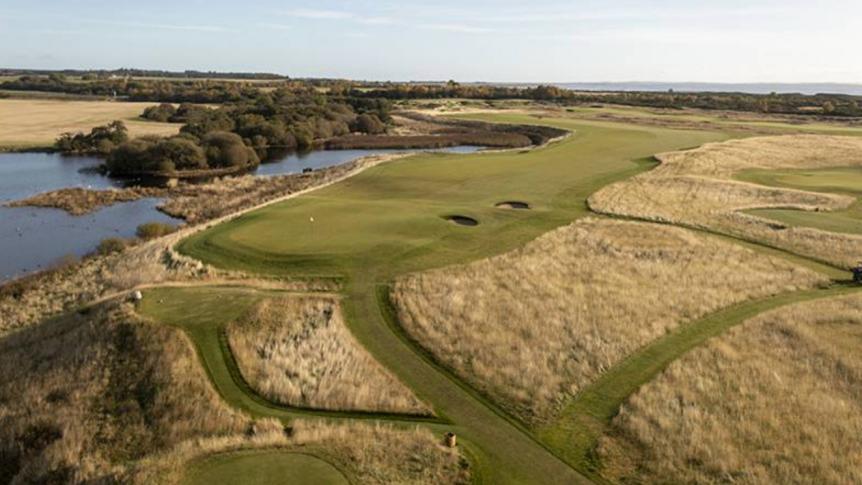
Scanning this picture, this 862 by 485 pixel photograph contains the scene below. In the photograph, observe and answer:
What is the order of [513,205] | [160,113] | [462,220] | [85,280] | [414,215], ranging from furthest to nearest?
[160,113]
[513,205]
[462,220]
[414,215]
[85,280]

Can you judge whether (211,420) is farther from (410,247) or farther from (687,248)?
(687,248)

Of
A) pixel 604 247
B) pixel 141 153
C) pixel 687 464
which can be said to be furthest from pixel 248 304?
pixel 141 153

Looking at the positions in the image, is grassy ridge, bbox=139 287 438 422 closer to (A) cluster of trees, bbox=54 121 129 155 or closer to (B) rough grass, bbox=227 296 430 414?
(B) rough grass, bbox=227 296 430 414

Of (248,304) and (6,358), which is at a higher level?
(248,304)

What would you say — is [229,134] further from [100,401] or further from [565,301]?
[100,401]

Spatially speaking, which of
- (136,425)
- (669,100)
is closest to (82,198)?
(136,425)

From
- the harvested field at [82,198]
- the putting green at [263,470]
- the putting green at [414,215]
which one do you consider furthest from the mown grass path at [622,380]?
the harvested field at [82,198]
